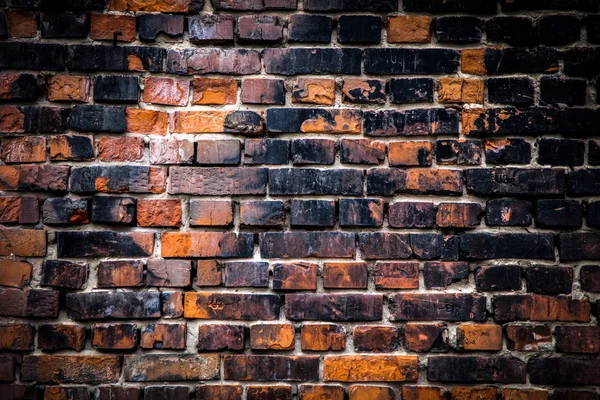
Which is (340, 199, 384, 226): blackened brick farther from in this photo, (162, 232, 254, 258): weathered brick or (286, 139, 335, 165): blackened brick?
(162, 232, 254, 258): weathered brick

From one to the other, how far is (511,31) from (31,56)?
1494mm

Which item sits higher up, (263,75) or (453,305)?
(263,75)

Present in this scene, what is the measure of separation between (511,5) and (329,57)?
592 millimetres

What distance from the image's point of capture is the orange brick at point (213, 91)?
1.40 meters

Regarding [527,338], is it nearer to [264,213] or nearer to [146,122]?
[264,213]

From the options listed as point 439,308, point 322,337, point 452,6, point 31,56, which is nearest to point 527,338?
point 439,308

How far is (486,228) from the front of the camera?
1.38 metres

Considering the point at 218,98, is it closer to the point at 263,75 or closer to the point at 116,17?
the point at 263,75

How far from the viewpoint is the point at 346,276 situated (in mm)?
1362

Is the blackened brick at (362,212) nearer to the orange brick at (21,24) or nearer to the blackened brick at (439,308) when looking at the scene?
the blackened brick at (439,308)

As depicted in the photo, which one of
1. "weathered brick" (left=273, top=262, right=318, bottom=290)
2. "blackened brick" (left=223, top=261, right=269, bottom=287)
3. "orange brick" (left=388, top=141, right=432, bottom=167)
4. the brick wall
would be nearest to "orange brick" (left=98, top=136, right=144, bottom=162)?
the brick wall

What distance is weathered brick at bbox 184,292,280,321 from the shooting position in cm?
136

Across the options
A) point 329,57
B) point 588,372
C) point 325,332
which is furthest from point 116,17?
point 588,372

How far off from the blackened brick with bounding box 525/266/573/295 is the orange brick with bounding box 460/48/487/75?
63 cm
